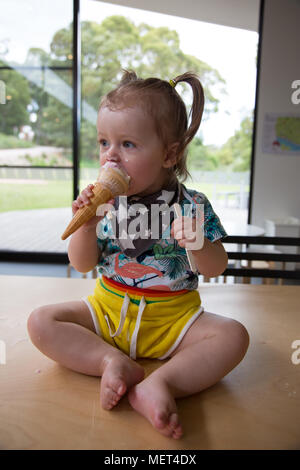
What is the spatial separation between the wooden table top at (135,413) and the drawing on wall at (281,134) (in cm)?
288

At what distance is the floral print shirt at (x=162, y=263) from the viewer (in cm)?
89

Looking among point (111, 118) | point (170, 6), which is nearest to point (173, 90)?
point (111, 118)

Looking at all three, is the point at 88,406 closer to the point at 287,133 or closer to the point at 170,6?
the point at 287,133

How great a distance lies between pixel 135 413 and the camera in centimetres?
65

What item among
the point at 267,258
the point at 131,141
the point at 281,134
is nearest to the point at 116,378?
the point at 131,141

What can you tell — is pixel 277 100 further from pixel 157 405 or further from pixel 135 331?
pixel 157 405

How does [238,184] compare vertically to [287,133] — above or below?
below

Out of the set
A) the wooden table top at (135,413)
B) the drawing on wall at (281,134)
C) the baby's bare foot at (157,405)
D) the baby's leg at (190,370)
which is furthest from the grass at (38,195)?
the baby's bare foot at (157,405)

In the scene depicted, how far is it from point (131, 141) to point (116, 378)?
47cm

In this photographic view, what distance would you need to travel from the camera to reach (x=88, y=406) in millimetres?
664

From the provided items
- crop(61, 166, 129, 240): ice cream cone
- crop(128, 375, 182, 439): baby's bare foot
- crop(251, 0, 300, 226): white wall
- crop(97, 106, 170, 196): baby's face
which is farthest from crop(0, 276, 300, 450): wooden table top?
crop(251, 0, 300, 226): white wall

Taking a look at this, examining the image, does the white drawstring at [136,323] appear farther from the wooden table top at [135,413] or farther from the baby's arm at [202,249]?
the baby's arm at [202,249]
